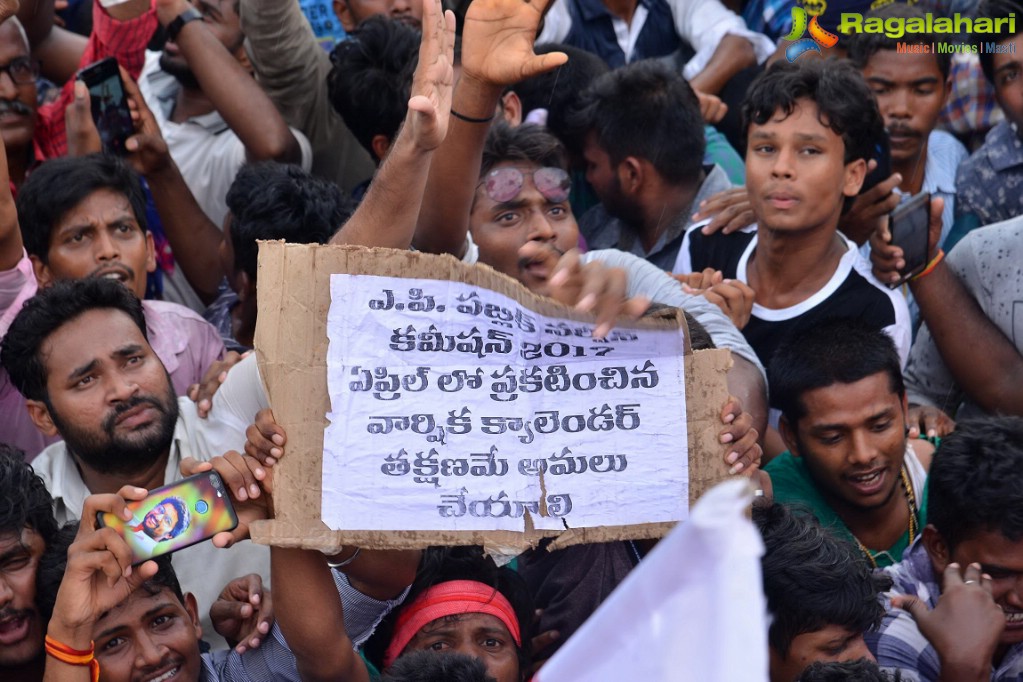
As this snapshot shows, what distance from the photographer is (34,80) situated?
4.86 meters

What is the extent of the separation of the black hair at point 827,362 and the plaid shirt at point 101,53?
8.69 ft

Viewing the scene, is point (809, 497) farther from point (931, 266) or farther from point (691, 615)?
point (691, 615)

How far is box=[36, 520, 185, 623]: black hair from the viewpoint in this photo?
118 inches

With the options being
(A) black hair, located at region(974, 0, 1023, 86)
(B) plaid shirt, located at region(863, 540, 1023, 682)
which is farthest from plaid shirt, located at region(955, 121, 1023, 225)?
(B) plaid shirt, located at region(863, 540, 1023, 682)

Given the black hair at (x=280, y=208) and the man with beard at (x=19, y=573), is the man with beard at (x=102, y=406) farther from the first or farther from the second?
the black hair at (x=280, y=208)

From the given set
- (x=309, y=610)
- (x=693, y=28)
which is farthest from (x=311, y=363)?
(x=693, y=28)

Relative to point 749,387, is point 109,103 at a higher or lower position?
→ higher

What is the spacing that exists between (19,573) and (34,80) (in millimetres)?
2439

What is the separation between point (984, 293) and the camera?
171 inches

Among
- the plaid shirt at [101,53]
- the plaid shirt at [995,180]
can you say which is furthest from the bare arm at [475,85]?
the plaid shirt at [995,180]

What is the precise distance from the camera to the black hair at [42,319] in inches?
140

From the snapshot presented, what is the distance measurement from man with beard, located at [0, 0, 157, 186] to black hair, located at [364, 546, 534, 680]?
227cm

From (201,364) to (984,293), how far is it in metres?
2.50

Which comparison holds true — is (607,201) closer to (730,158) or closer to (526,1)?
(730,158)
